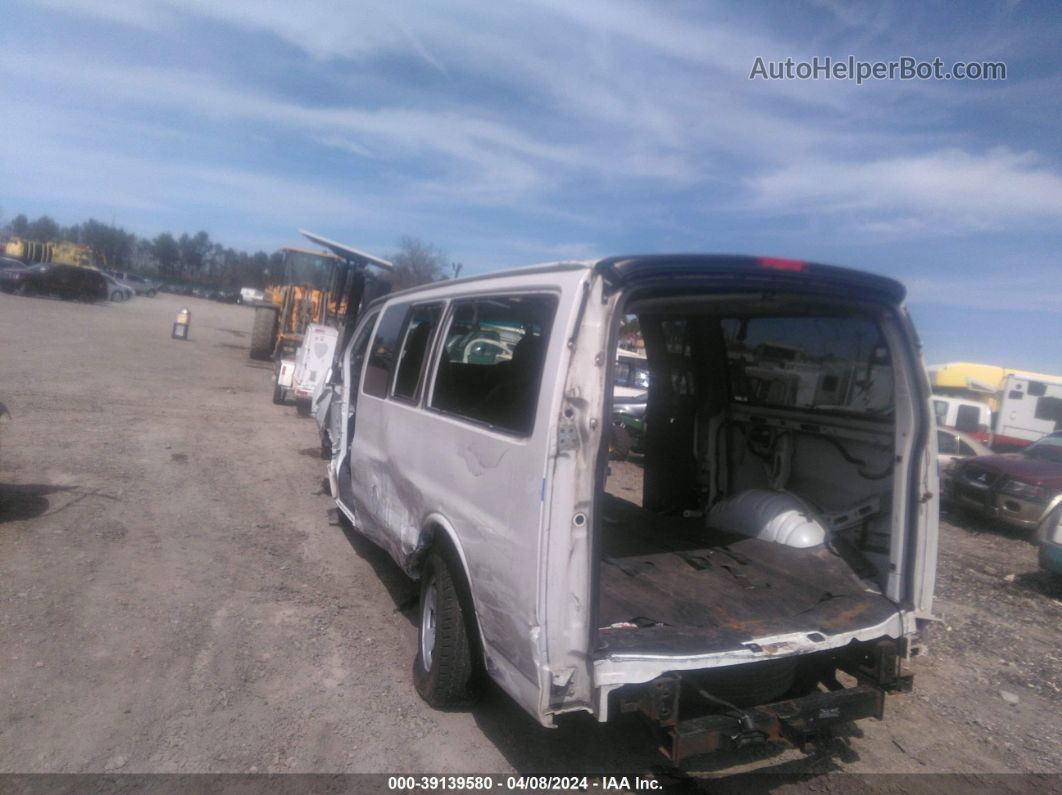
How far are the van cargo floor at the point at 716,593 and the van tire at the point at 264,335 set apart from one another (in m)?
16.9

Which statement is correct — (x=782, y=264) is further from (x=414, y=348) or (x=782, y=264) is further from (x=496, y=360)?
(x=414, y=348)

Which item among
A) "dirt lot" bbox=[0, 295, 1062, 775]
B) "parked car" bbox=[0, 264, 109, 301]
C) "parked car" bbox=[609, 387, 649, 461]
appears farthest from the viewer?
"parked car" bbox=[0, 264, 109, 301]

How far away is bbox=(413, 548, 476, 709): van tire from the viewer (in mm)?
3566

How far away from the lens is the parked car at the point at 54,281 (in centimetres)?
3222

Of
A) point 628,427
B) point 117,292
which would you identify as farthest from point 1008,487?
point 117,292

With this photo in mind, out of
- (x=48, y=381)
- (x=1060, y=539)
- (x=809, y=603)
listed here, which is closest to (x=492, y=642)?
(x=809, y=603)

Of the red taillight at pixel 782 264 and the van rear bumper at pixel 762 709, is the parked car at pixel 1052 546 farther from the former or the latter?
the red taillight at pixel 782 264

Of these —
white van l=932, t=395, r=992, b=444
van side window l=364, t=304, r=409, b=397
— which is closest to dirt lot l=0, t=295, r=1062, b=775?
van side window l=364, t=304, r=409, b=397

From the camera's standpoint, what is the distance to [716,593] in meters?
3.69

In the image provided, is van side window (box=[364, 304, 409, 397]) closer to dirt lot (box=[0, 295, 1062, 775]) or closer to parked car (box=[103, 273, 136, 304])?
dirt lot (box=[0, 295, 1062, 775])

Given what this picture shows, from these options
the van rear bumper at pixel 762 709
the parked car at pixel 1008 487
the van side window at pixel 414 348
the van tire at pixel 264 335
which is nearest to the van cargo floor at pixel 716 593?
the van rear bumper at pixel 762 709

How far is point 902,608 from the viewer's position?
353 cm

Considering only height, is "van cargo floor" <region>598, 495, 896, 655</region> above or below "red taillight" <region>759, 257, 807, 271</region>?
below

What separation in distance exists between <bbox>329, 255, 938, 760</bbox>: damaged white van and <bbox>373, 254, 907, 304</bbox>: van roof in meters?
0.01
